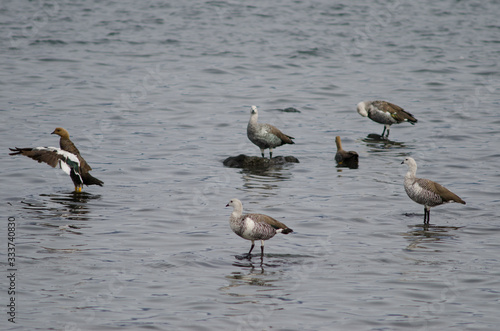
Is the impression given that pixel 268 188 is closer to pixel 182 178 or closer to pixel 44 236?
pixel 182 178

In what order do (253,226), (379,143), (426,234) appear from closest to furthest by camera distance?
(253,226) → (426,234) → (379,143)

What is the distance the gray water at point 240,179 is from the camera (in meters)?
11.1

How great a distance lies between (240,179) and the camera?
63.5 ft

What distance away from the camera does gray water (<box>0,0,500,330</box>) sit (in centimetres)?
1106

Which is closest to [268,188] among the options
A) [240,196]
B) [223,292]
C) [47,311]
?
[240,196]

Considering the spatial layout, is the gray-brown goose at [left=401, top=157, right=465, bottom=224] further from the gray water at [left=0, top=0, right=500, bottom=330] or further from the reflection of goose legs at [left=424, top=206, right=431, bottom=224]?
the gray water at [left=0, top=0, right=500, bottom=330]

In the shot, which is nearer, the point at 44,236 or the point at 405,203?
the point at 44,236

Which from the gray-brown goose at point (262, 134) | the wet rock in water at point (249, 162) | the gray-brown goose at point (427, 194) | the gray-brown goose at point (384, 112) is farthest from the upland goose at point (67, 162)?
the gray-brown goose at point (384, 112)

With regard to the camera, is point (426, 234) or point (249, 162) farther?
point (249, 162)

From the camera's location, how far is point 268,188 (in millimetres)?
18359

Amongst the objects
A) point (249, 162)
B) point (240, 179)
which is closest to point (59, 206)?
point (240, 179)

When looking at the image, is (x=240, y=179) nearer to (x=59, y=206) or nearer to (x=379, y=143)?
(x=59, y=206)

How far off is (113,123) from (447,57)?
22658mm

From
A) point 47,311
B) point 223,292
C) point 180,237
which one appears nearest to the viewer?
point 47,311
